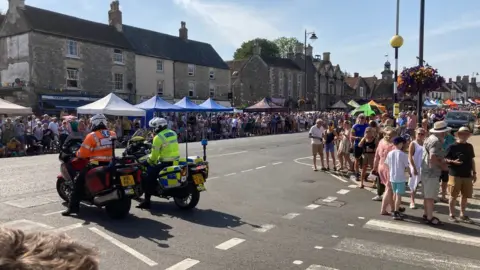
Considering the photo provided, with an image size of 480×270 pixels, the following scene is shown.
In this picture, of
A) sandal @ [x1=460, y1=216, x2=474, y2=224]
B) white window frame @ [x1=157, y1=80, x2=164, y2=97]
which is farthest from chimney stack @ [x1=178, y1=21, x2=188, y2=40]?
sandal @ [x1=460, y1=216, x2=474, y2=224]

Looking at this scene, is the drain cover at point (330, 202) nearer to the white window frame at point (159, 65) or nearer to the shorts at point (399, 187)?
the shorts at point (399, 187)

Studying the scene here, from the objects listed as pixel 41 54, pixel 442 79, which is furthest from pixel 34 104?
pixel 442 79

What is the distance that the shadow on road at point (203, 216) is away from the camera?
678 centimetres

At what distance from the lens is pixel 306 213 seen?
759 cm

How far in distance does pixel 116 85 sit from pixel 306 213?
3288 cm

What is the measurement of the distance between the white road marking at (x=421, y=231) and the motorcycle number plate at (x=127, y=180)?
409 centimetres

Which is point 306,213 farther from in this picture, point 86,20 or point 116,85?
point 86,20

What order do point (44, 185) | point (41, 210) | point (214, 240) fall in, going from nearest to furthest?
point (214, 240)
point (41, 210)
point (44, 185)

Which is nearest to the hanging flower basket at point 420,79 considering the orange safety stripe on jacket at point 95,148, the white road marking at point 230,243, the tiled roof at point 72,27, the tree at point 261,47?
the white road marking at point 230,243

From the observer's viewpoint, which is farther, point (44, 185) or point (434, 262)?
point (44, 185)

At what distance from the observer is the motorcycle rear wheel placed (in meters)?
6.93

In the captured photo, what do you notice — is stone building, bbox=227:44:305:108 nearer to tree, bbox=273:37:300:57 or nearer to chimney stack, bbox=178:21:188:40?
chimney stack, bbox=178:21:188:40

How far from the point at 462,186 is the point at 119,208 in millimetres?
6122

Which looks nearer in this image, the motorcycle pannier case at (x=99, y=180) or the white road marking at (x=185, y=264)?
the white road marking at (x=185, y=264)
